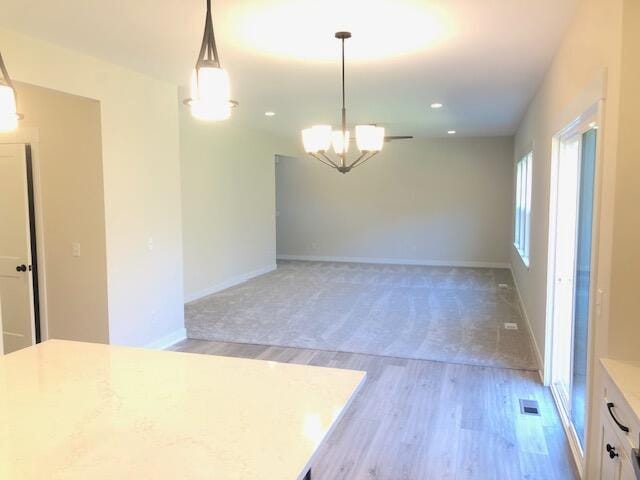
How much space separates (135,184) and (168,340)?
160cm

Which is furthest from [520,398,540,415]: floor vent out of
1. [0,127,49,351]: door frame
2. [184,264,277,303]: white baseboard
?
[184,264,277,303]: white baseboard

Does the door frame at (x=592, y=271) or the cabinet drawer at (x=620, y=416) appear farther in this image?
the door frame at (x=592, y=271)

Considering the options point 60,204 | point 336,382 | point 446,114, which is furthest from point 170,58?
point 446,114

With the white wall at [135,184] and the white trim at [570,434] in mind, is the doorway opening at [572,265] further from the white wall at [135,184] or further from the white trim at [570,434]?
the white wall at [135,184]

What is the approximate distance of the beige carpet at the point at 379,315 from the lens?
488 centimetres

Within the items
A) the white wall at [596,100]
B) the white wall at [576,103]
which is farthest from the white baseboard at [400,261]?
the white wall at [596,100]

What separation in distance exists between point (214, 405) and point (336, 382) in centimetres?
43

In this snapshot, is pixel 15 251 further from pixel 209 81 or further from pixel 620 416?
pixel 620 416

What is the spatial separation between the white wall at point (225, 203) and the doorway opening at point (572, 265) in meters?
4.65

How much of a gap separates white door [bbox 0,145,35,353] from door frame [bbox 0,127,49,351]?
0.27 ft

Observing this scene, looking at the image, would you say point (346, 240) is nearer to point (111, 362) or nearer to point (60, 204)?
point (60, 204)

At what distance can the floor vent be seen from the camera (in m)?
3.42

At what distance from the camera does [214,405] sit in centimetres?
151

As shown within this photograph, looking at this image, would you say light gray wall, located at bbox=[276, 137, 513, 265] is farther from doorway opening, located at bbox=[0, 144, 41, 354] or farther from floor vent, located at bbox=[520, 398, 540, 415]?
doorway opening, located at bbox=[0, 144, 41, 354]
